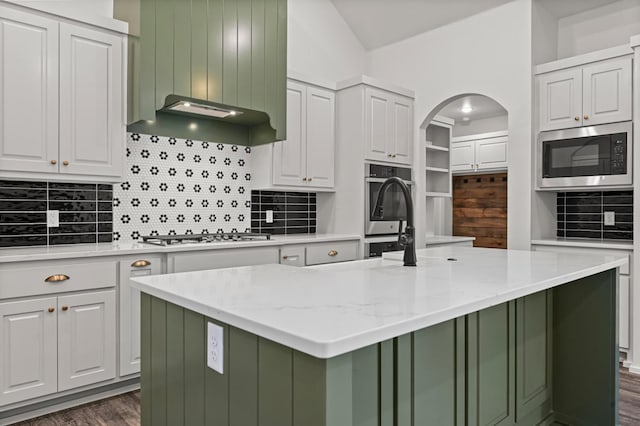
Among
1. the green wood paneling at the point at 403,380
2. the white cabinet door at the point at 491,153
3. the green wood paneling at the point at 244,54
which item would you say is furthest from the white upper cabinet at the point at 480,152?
the green wood paneling at the point at 403,380

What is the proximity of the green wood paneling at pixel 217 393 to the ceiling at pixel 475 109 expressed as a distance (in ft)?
17.2

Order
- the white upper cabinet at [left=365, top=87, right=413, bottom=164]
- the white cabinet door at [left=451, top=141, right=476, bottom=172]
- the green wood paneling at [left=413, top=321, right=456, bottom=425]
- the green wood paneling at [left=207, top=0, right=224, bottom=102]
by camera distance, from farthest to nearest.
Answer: the white cabinet door at [left=451, top=141, right=476, bottom=172], the white upper cabinet at [left=365, top=87, right=413, bottom=164], the green wood paneling at [left=207, top=0, right=224, bottom=102], the green wood paneling at [left=413, top=321, right=456, bottom=425]

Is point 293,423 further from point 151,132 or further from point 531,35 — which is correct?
point 531,35

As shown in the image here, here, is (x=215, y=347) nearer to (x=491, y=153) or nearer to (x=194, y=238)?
(x=194, y=238)

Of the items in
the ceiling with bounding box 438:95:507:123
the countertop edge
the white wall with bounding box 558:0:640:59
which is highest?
the white wall with bounding box 558:0:640:59

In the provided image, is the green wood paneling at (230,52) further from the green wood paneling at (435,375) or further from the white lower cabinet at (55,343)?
the green wood paneling at (435,375)

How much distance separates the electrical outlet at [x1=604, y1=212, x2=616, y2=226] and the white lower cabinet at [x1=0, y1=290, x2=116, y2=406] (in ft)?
13.0

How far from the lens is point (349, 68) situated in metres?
4.96

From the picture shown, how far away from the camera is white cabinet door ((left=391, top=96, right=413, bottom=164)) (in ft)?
14.4

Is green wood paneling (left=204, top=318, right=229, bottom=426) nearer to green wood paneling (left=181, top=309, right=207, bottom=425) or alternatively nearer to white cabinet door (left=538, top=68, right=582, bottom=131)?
green wood paneling (left=181, top=309, right=207, bottom=425)

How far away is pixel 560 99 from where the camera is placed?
3.77m

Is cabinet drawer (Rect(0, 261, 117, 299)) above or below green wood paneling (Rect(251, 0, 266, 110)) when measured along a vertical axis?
below

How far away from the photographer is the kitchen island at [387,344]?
39.1 inches

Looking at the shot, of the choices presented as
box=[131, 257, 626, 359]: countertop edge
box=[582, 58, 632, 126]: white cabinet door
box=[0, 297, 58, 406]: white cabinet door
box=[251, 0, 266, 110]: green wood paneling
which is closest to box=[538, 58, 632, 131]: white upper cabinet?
box=[582, 58, 632, 126]: white cabinet door
